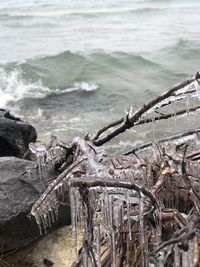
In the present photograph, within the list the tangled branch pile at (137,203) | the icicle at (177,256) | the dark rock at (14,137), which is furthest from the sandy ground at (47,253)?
the icicle at (177,256)

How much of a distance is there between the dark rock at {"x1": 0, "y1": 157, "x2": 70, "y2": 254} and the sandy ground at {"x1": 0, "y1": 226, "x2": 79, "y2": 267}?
72mm

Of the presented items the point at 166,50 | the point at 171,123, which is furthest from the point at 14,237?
the point at 166,50

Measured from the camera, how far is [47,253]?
5.01m

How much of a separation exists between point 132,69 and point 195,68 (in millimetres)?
2058

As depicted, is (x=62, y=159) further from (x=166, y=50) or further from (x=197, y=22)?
(x=197, y=22)

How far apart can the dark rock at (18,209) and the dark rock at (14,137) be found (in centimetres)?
199

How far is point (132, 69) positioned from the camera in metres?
15.8

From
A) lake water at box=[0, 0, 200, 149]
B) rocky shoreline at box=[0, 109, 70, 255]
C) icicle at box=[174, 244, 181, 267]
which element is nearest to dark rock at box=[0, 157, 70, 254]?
rocky shoreline at box=[0, 109, 70, 255]

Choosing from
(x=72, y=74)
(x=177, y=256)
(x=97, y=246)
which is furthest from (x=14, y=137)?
(x=72, y=74)

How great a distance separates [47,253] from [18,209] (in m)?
0.54

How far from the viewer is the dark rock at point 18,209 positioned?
4.86 m

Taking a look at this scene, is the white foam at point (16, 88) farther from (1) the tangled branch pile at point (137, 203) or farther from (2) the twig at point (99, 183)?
(2) the twig at point (99, 183)

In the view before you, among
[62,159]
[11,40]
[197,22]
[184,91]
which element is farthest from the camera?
[197,22]

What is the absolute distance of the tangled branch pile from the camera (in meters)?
2.47
